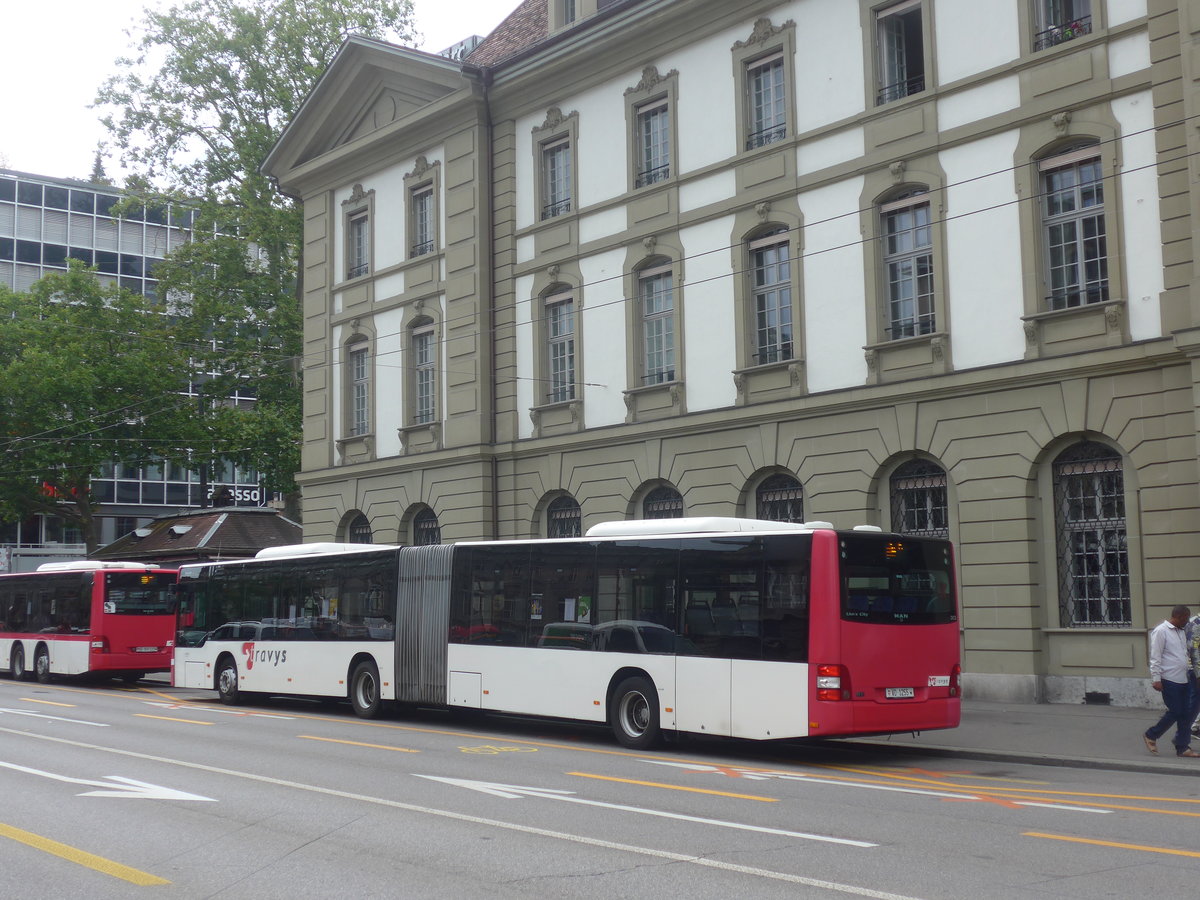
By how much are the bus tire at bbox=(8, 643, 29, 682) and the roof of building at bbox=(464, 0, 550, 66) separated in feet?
58.1

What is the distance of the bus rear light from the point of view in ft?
48.8

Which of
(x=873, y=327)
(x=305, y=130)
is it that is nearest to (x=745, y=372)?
(x=873, y=327)

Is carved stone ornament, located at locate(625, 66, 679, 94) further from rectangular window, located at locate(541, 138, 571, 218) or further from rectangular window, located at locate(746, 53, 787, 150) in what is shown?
rectangular window, located at locate(541, 138, 571, 218)

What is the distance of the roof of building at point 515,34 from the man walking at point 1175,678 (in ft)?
66.1

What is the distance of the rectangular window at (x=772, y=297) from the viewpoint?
25062 millimetres

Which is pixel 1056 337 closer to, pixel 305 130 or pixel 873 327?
pixel 873 327

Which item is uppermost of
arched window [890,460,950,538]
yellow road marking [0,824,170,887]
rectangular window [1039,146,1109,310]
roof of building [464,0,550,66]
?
roof of building [464,0,550,66]

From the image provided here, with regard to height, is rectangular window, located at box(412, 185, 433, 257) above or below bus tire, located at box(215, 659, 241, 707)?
above

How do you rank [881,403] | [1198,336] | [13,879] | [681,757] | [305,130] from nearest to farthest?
[13,879] < [681,757] < [1198,336] < [881,403] < [305,130]

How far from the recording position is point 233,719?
21.6 metres

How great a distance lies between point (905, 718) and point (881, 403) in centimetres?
847

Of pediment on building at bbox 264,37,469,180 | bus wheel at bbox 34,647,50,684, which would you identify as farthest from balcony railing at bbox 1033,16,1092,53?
bus wheel at bbox 34,647,50,684

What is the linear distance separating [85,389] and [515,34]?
2449 cm

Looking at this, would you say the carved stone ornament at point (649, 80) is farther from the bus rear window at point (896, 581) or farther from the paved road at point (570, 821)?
the paved road at point (570, 821)
